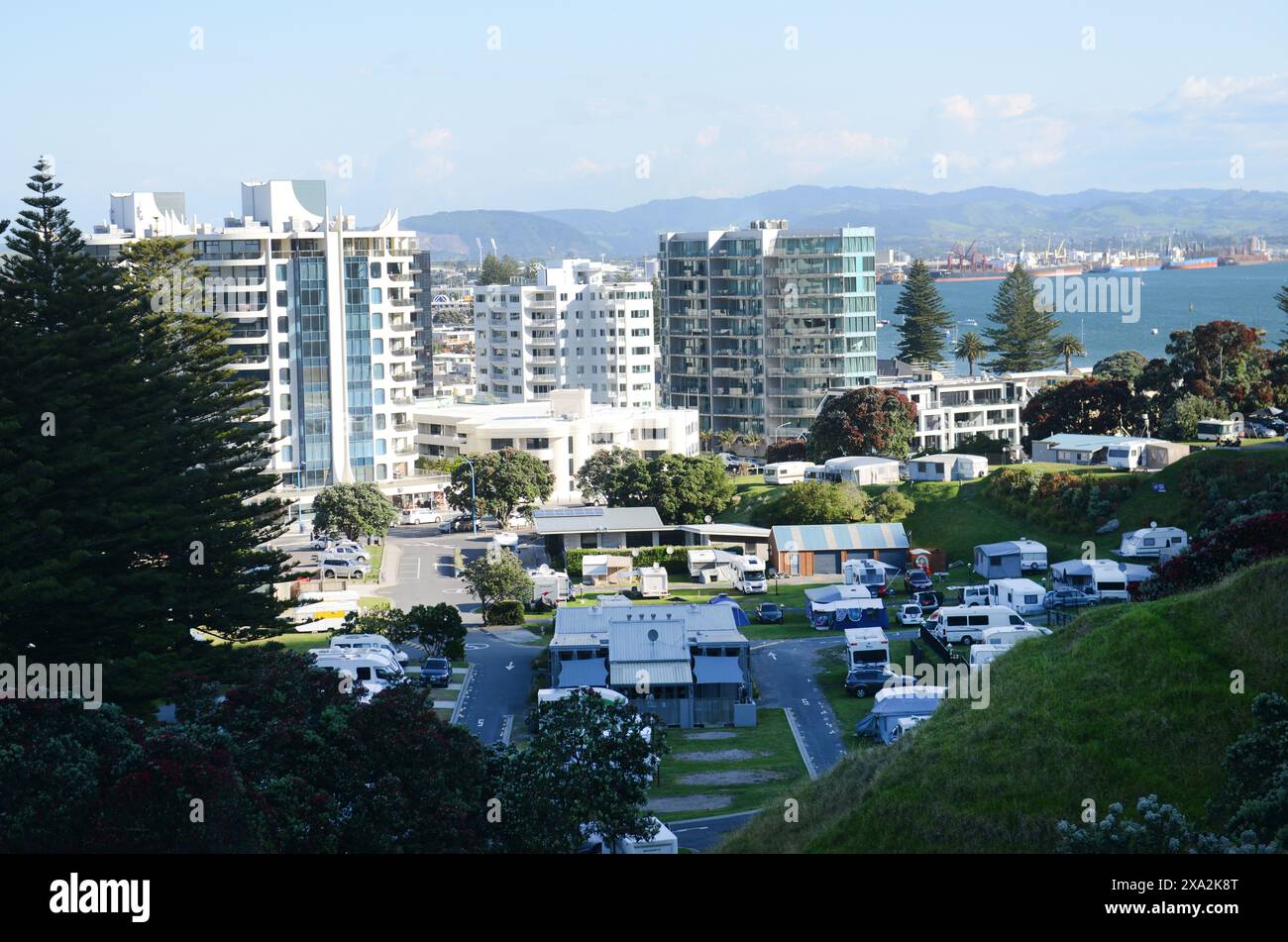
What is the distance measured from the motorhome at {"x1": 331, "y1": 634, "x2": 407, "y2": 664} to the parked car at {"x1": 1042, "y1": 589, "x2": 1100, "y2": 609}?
15.4m

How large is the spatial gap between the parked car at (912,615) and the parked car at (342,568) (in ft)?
62.4

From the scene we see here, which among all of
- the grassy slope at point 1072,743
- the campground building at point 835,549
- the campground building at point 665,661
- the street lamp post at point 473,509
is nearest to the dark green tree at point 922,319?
the street lamp post at point 473,509

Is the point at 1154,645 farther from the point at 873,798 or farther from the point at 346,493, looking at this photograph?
the point at 346,493

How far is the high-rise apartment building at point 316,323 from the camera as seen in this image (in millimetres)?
65812

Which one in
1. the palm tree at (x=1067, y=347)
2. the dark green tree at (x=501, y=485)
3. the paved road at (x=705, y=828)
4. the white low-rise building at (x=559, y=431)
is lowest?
the paved road at (x=705, y=828)

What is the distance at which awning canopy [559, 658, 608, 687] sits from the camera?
31094 millimetres

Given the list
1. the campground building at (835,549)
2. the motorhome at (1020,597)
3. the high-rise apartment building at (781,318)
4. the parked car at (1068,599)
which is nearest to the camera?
the parked car at (1068,599)

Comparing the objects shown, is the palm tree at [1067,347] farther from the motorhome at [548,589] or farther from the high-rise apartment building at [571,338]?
the motorhome at [548,589]

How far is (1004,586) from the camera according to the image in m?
38.6

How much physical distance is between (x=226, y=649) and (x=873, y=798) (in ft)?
49.6

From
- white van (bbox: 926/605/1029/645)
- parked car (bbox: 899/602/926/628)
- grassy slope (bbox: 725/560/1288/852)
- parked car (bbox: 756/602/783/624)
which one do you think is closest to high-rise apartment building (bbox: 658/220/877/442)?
parked car (bbox: 756/602/783/624)

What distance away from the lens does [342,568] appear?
1944 inches

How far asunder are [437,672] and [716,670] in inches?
252

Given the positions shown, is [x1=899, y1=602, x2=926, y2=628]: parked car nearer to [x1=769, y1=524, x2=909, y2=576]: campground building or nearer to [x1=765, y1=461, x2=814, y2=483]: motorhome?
[x1=769, y1=524, x2=909, y2=576]: campground building
